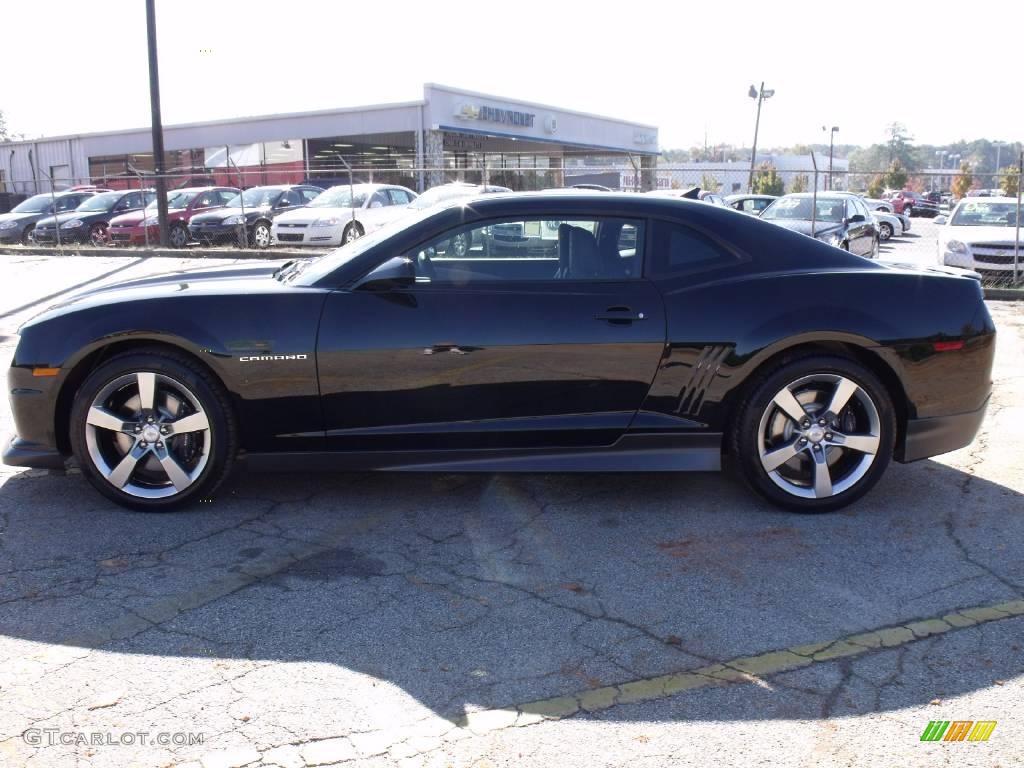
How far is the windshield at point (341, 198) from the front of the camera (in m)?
19.0

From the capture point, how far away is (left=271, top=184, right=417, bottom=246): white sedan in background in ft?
60.4

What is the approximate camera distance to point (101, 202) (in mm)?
24156

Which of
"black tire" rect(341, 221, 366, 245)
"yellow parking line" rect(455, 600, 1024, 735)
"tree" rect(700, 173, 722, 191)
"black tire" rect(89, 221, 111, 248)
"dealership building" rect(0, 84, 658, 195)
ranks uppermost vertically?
"dealership building" rect(0, 84, 658, 195)

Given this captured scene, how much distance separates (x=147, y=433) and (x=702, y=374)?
8.67 feet

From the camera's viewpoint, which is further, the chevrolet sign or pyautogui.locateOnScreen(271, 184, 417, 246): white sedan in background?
the chevrolet sign

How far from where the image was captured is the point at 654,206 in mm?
4793

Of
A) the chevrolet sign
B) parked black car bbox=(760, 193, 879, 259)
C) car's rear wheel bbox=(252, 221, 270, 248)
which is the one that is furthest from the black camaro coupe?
the chevrolet sign

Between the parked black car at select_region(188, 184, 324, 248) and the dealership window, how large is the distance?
16.1 m

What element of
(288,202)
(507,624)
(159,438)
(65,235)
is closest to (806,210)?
(288,202)

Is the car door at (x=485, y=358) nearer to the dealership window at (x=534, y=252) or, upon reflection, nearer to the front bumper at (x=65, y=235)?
the dealership window at (x=534, y=252)

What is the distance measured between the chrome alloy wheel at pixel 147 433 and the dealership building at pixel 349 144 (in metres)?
29.6

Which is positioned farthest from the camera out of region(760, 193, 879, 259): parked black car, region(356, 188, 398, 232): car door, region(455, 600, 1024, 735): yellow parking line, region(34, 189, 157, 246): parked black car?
region(34, 189, 157, 246): parked black car

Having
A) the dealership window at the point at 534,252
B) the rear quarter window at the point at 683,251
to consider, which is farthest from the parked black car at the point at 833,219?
the dealership window at the point at 534,252

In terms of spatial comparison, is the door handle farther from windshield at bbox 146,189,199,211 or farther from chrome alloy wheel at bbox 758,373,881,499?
windshield at bbox 146,189,199,211
